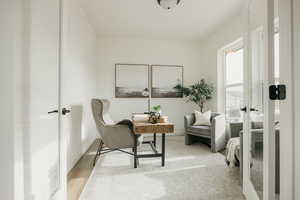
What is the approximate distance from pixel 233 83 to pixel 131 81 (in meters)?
2.52

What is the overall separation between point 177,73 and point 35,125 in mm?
4124

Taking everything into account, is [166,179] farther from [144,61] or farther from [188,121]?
[144,61]

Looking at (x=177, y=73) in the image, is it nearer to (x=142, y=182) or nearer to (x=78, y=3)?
(x=78, y=3)

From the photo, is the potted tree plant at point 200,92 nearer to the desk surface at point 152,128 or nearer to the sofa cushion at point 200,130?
the sofa cushion at point 200,130

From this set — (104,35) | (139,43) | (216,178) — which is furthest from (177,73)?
(216,178)

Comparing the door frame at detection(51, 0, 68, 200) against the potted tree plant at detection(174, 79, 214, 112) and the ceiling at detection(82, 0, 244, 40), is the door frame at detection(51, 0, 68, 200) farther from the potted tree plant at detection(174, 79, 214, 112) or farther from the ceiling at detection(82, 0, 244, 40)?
the potted tree plant at detection(174, 79, 214, 112)

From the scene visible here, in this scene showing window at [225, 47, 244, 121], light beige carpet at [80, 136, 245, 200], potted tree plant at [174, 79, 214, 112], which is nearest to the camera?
light beige carpet at [80, 136, 245, 200]

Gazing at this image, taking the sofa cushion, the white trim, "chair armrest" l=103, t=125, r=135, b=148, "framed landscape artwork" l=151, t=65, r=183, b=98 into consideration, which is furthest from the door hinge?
"framed landscape artwork" l=151, t=65, r=183, b=98

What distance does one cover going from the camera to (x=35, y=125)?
1328 mm

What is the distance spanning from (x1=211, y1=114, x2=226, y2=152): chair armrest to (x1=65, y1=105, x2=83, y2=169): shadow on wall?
242cm

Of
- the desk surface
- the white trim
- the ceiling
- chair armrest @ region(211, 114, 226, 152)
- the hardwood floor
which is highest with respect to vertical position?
the ceiling

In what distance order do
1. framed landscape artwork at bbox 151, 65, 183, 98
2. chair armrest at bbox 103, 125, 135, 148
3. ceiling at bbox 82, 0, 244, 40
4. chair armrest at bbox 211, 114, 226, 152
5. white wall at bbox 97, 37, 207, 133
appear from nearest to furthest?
chair armrest at bbox 103, 125, 135, 148 < ceiling at bbox 82, 0, 244, 40 < chair armrest at bbox 211, 114, 226, 152 < white wall at bbox 97, 37, 207, 133 < framed landscape artwork at bbox 151, 65, 183, 98

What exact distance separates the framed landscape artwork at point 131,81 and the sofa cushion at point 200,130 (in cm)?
160

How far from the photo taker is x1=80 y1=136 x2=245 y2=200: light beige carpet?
1.87 m
